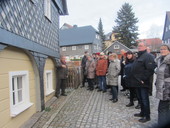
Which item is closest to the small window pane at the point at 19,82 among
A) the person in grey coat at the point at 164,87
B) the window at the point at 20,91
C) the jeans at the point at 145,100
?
the window at the point at 20,91

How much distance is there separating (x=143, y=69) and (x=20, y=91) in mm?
3297

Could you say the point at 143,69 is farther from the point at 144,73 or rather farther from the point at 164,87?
the point at 164,87

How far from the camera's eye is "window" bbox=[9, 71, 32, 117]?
4168mm

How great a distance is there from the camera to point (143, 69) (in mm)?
4293

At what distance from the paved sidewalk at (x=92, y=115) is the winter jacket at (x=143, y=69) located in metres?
1.02

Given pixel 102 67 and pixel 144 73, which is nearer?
pixel 144 73

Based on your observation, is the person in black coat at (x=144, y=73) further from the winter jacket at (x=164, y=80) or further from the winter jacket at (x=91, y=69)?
the winter jacket at (x=91, y=69)

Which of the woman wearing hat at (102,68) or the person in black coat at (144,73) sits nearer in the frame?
the person in black coat at (144,73)

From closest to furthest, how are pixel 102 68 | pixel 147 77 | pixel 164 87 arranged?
pixel 164 87 < pixel 147 77 < pixel 102 68

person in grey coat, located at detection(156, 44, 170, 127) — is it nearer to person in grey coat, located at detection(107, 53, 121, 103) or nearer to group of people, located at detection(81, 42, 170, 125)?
group of people, located at detection(81, 42, 170, 125)

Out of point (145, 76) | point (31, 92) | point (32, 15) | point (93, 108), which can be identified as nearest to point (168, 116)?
point (145, 76)

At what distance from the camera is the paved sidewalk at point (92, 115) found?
14.1 feet

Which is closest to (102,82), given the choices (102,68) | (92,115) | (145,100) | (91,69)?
(102,68)

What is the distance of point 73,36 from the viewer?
47.5m
